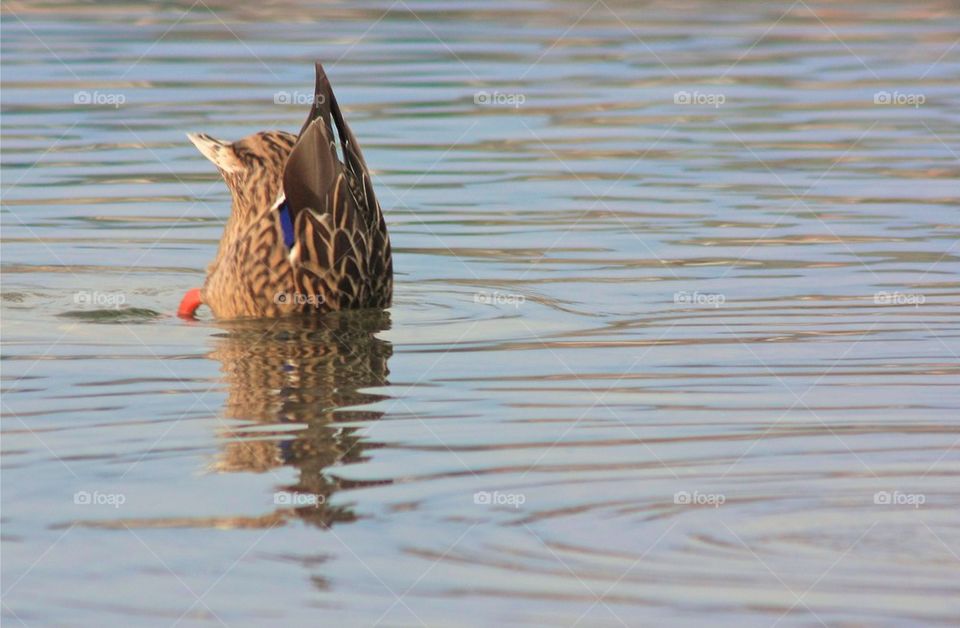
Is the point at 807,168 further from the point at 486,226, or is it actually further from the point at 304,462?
the point at 304,462

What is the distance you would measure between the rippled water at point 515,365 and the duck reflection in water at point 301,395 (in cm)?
2

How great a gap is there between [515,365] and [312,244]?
1598 mm

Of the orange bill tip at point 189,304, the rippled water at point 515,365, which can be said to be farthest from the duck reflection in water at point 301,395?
the orange bill tip at point 189,304

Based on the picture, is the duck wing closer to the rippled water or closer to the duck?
the duck

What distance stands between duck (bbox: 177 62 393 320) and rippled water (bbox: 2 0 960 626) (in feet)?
0.74

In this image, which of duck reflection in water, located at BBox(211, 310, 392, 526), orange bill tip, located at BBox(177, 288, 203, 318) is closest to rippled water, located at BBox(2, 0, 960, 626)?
duck reflection in water, located at BBox(211, 310, 392, 526)

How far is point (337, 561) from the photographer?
675 cm

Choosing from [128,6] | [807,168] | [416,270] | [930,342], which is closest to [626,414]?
[930,342]

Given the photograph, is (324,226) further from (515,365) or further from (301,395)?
(301,395)

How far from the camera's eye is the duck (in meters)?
10.9

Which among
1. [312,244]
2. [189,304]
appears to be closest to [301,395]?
[312,244]

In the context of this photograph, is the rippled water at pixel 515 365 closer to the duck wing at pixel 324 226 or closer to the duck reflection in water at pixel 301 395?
the duck reflection in water at pixel 301 395

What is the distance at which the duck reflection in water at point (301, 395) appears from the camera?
7660 mm

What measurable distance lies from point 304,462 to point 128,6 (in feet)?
62.9
